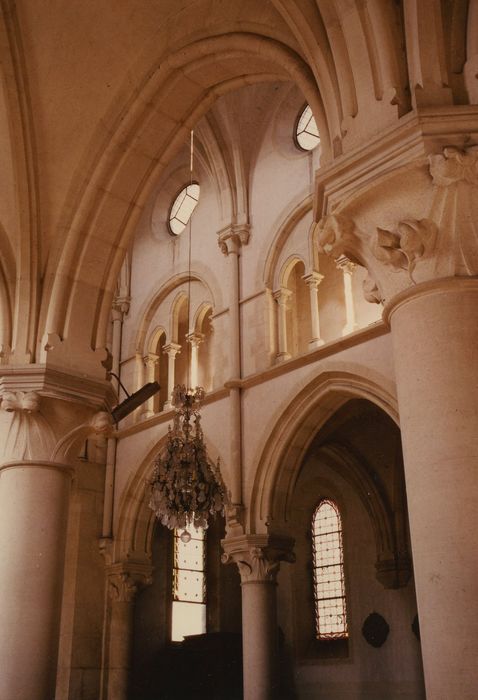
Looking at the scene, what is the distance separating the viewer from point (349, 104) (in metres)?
5.42

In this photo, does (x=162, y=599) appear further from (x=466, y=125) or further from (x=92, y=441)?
(x=466, y=125)

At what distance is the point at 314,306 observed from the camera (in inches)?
517

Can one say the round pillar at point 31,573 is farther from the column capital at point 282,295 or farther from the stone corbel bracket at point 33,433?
the column capital at point 282,295

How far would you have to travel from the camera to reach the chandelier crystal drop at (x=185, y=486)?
967 cm

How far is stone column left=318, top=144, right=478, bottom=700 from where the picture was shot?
402 centimetres

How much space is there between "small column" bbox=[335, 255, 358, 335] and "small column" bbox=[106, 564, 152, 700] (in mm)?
6091

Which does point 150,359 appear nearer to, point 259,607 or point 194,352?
point 194,352

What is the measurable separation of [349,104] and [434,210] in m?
1.08

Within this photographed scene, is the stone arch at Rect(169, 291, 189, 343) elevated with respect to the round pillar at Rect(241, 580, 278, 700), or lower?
elevated

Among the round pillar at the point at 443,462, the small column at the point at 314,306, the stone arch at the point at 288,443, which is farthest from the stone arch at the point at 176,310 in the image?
the round pillar at the point at 443,462

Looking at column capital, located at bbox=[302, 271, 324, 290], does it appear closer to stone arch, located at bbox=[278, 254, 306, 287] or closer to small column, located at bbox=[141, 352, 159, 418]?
stone arch, located at bbox=[278, 254, 306, 287]

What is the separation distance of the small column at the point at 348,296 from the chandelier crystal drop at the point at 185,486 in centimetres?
338

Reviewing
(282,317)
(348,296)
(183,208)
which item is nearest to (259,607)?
(282,317)

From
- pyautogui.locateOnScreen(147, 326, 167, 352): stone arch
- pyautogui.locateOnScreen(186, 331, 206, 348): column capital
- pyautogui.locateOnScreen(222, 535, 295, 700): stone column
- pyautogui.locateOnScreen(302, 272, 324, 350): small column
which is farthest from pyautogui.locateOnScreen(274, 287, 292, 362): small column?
pyautogui.locateOnScreen(147, 326, 167, 352): stone arch
